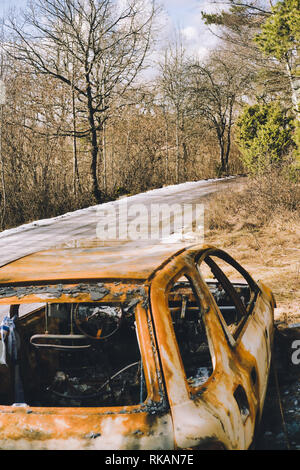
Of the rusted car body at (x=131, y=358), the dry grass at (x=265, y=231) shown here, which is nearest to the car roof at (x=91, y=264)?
the rusted car body at (x=131, y=358)

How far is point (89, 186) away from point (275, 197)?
11.3 meters

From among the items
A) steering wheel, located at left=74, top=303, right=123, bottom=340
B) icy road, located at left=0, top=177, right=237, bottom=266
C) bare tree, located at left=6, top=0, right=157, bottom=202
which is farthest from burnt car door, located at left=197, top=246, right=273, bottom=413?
bare tree, located at left=6, top=0, right=157, bottom=202

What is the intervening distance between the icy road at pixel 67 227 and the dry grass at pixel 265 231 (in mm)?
1599

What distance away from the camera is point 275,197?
450 inches

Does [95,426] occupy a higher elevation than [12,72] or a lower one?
lower

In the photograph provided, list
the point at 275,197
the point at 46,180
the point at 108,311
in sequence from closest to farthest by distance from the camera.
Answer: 1. the point at 108,311
2. the point at 275,197
3. the point at 46,180

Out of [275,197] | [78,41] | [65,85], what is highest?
[78,41]

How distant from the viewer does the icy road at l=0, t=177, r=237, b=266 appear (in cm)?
1038

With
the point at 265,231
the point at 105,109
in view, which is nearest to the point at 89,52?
the point at 105,109

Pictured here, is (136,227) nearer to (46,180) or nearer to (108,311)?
(46,180)

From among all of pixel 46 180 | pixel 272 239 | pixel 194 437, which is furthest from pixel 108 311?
pixel 46 180

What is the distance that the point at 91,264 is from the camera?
7.96 feet

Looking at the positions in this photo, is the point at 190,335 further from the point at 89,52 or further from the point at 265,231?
the point at 89,52

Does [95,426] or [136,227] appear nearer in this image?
[95,426]
